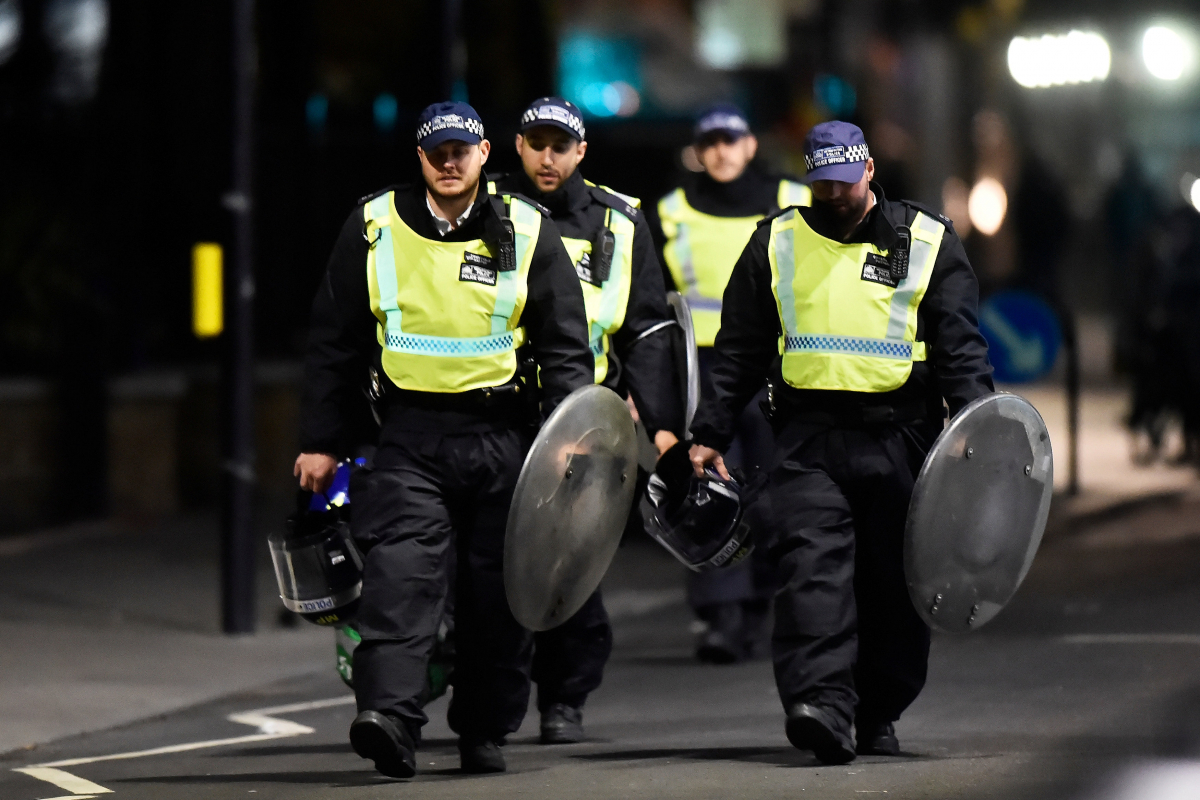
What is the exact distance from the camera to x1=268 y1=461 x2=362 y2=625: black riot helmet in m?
7.30

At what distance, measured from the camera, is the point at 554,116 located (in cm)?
778

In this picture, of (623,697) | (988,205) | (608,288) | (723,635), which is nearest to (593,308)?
(608,288)

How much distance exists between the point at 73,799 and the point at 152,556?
577cm

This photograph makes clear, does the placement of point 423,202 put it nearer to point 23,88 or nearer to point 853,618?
point 853,618

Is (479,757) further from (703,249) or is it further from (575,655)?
(703,249)

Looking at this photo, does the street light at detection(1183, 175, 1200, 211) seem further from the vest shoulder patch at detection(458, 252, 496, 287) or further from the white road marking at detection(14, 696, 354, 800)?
the vest shoulder patch at detection(458, 252, 496, 287)

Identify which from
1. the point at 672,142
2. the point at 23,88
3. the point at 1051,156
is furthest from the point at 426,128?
the point at 1051,156

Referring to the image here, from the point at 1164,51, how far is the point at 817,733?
2153 centimetres

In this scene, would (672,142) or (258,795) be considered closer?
(258,795)

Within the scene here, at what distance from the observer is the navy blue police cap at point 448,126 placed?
6.83 metres

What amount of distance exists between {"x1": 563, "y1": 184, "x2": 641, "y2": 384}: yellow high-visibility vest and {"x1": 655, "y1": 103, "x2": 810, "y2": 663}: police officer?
60.5 inches

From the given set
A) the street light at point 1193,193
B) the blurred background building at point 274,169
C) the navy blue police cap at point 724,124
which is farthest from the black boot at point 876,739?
the street light at point 1193,193

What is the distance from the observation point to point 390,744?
261 inches

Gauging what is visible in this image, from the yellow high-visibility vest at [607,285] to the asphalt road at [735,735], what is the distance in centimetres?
129
